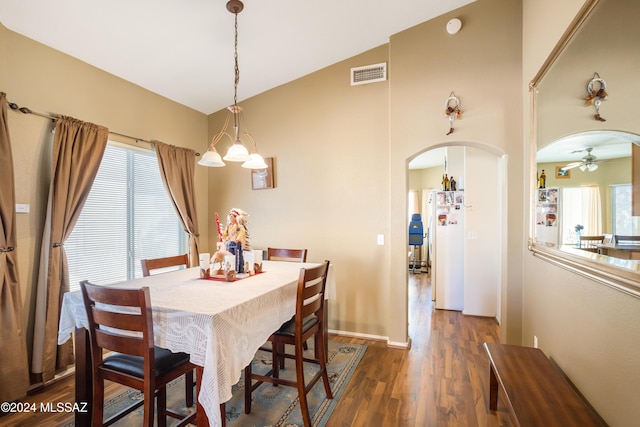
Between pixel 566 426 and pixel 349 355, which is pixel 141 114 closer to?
pixel 349 355

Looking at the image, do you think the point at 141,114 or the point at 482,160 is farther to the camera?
the point at 482,160

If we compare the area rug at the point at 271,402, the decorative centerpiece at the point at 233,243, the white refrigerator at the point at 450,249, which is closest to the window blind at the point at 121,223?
the area rug at the point at 271,402

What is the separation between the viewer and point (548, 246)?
6.86ft

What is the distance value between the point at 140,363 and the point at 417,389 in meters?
1.97

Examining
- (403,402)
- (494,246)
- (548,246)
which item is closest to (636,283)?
(548,246)

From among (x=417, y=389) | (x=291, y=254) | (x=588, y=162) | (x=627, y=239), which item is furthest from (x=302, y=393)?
(x=588, y=162)

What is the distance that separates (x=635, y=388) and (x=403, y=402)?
1.37 m

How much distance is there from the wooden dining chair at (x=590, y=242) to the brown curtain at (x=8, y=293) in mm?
3662

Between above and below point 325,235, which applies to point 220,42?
above

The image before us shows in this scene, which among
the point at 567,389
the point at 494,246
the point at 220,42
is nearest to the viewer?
the point at 567,389

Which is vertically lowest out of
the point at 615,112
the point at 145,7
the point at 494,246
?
the point at 494,246

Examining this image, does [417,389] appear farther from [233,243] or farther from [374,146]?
[374,146]

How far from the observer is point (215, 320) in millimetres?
1364

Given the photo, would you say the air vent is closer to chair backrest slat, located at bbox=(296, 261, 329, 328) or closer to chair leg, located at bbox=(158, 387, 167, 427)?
chair backrest slat, located at bbox=(296, 261, 329, 328)
